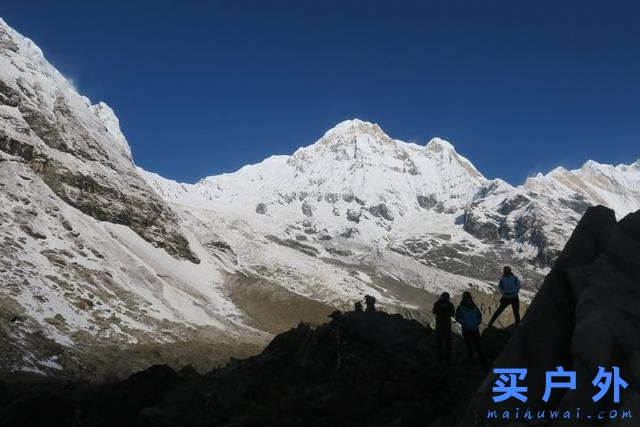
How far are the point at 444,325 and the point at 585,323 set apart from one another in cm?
813

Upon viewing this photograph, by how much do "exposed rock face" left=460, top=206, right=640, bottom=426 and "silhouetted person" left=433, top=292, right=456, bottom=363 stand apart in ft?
19.4

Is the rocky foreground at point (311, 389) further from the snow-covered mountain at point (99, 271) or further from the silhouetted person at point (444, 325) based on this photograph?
the snow-covered mountain at point (99, 271)

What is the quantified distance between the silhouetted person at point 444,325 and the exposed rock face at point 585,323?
591 centimetres

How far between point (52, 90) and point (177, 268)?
63500 mm

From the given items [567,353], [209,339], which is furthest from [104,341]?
[567,353]

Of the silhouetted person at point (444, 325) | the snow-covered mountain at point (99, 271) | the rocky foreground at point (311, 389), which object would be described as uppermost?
the snow-covered mountain at point (99, 271)

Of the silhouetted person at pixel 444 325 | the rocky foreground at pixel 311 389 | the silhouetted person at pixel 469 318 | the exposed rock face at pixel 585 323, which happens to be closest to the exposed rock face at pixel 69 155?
the rocky foreground at pixel 311 389

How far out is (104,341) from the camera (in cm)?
6962

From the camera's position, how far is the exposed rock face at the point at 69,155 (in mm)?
122519

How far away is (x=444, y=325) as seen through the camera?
19484mm

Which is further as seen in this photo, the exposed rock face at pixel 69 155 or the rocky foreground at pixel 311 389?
the exposed rock face at pixel 69 155

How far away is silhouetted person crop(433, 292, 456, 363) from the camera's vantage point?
19.4 meters

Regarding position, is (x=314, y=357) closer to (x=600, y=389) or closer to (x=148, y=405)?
(x=148, y=405)

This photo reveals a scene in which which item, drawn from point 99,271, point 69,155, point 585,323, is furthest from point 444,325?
point 69,155
